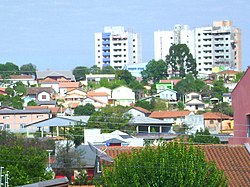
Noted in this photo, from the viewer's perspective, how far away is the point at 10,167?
108 ft

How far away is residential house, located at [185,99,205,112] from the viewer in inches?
3966

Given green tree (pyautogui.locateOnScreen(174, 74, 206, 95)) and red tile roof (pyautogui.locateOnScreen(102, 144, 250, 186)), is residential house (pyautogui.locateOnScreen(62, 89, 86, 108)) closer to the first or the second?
green tree (pyautogui.locateOnScreen(174, 74, 206, 95))

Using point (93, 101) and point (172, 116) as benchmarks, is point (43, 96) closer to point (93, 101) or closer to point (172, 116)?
point (93, 101)

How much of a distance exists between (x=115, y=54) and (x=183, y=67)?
33.7 meters

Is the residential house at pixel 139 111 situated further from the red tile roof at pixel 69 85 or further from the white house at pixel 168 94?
the red tile roof at pixel 69 85

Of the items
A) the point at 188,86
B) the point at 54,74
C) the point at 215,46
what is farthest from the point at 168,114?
the point at 215,46

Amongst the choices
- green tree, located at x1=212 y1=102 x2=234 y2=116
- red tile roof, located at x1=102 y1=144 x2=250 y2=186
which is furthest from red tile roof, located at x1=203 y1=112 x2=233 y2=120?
red tile roof, located at x1=102 y1=144 x2=250 y2=186

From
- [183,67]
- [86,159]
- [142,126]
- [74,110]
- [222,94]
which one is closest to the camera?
[86,159]

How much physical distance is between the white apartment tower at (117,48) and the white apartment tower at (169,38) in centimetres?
375

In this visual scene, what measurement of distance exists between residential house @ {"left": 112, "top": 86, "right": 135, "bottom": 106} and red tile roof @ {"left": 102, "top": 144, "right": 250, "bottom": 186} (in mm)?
77737

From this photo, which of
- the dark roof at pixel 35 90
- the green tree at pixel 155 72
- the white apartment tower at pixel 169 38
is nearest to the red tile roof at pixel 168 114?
the dark roof at pixel 35 90

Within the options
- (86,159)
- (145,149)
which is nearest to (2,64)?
(86,159)

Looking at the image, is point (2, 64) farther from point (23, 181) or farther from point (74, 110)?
point (23, 181)

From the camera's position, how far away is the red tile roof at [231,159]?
24938 mm
